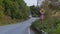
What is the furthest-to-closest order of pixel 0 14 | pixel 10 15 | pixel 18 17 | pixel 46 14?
pixel 18 17
pixel 10 15
pixel 0 14
pixel 46 14

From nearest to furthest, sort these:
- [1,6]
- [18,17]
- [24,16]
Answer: [1,6] → [18,17] → [24,16]

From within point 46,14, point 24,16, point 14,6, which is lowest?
point 24,16

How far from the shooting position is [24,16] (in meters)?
89.0

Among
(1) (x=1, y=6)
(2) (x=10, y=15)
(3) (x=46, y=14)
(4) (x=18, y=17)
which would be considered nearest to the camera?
(3) (x=46, y=14)

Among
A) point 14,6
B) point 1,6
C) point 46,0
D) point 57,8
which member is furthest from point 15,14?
point 57,8

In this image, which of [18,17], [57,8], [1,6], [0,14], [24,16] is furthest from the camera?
[24,16]

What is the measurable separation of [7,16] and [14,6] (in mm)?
7751

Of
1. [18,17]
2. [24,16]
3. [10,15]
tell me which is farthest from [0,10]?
[24,16]

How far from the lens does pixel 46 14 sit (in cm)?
3425

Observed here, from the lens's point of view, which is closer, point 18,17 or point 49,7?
point 49,7

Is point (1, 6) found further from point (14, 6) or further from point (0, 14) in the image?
point (14, 6)

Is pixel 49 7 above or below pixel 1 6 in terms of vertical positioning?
above

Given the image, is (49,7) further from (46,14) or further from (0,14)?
(0,14)

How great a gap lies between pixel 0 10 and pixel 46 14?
1306 inches
